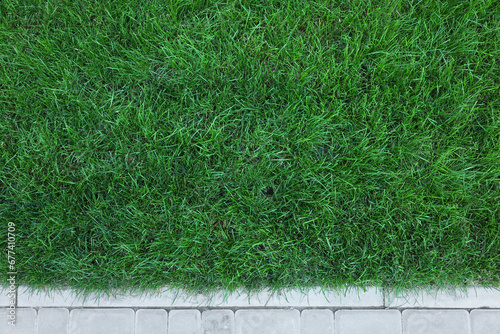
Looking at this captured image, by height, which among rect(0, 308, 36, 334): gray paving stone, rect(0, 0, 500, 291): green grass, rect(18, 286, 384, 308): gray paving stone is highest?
rect(0, 0, 500, 291): green grass

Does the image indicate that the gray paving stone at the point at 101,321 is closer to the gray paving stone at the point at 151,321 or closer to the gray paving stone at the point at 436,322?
the gray paving stone at the point at 151,321

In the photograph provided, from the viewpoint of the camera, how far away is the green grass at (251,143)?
1891mm

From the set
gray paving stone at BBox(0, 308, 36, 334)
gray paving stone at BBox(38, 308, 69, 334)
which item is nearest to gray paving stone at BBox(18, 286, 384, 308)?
gray paving stone at BBox(38, 308, 69, 334)

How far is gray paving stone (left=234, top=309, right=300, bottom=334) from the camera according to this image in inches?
75.1

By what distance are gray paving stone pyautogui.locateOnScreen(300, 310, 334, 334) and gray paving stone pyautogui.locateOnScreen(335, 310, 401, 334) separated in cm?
4

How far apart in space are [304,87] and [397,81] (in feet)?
1.80

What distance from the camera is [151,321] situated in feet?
6.32

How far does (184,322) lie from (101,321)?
0.49 meters

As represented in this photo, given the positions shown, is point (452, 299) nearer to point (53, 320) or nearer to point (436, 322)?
point (436, 322)

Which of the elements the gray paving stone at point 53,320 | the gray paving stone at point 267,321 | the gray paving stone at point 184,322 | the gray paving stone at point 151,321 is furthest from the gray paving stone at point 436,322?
the gray paving stone at point 53,320

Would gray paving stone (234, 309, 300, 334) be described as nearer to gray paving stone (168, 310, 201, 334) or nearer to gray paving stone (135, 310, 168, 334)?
gray paving stone (168, 310, 201, 334)

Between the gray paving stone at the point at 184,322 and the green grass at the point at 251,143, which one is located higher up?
the green grass at the point at 251,143

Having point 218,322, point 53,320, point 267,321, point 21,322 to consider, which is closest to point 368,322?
point 267,321

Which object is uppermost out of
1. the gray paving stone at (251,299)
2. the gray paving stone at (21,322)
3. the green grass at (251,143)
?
Result: the green grass at (251,143)
